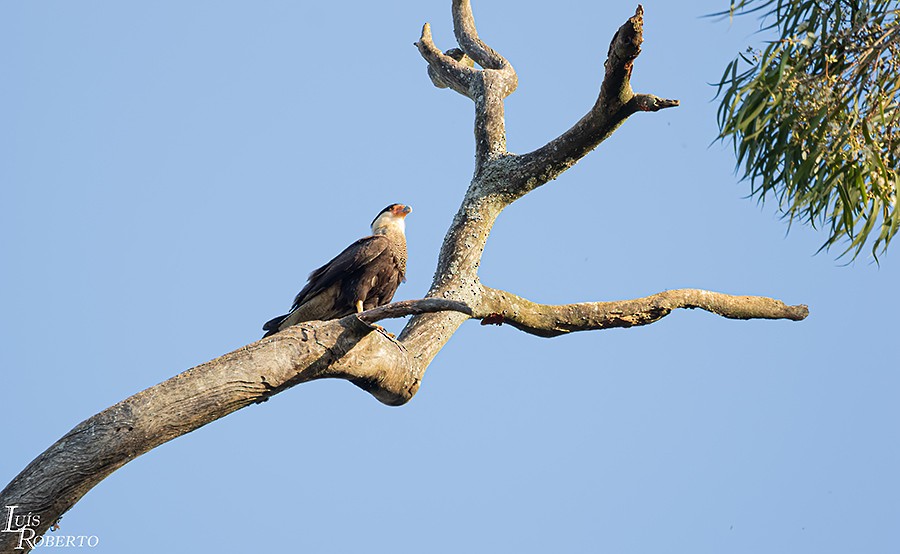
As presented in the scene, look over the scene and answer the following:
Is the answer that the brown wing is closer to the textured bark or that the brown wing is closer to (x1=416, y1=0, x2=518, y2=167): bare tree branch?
the textured bark

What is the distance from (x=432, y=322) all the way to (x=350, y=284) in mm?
1148

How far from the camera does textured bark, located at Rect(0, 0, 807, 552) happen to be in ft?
9.85

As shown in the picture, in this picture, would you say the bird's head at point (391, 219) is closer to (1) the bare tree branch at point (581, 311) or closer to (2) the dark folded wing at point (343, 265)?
(2) the dark folded wing at point (343, 265)

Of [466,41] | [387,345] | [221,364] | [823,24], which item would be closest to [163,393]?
[221,364]

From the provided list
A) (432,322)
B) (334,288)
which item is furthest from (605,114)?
(334,288)

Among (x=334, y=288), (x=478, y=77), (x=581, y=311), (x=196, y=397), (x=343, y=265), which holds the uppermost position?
(x=478, y=77)

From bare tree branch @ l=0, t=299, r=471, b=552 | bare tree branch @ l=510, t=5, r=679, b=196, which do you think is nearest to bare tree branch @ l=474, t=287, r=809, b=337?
bare tree branch @ l=510, t=5, r=679, b=196

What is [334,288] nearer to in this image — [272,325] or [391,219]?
[272,325]

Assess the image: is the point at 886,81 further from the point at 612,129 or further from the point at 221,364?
the point at 221,364

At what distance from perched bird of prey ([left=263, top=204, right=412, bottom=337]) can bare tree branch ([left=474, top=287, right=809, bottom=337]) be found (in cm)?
107

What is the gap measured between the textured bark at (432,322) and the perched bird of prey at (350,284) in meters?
0.72

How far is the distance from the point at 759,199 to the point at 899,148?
0.60m

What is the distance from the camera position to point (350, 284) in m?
Result: 5.48

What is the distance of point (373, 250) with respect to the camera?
559cm
